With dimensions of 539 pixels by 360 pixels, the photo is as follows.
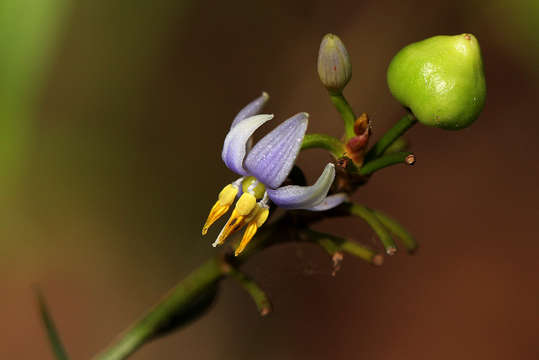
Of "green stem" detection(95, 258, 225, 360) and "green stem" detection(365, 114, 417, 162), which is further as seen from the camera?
"green stem" detection(95, 258, 225, 360)

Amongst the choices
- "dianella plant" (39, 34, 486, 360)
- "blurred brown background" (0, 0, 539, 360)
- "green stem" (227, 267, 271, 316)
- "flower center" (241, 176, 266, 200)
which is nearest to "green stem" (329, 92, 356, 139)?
"dianella plant" (39, 34, 486, 360)

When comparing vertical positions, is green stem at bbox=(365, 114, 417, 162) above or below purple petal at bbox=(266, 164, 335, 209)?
below

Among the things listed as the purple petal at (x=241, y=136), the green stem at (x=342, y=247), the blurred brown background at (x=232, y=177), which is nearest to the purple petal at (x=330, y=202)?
the green stem at (x=342, y=247)

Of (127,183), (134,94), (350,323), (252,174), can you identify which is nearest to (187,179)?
(127,183)

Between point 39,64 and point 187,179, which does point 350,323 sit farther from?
point 39,64

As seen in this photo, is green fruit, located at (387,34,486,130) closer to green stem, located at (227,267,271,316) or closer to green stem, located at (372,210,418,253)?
green stem, located at (372,210,418,253)
